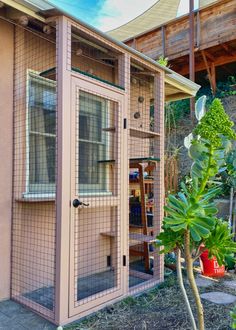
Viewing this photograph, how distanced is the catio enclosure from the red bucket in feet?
2.33

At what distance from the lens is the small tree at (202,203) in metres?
1.84

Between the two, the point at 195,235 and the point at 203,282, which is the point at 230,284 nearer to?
the point at 203,282

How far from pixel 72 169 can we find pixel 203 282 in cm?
239

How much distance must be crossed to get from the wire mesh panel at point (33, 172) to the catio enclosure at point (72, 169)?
0.4 inches

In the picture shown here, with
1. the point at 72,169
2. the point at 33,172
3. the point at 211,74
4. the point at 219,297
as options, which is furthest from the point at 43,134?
the point at 211,74

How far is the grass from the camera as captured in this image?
265 cm

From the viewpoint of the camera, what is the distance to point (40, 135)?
11.3 ft

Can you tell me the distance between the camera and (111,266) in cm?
416

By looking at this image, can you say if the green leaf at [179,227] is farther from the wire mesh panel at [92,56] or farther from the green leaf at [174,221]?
the wire mesh panel at [92,56]


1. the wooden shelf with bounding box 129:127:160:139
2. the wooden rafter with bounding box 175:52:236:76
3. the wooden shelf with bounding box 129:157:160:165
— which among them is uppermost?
the wooden rafter with bounding box 175:52:236:76

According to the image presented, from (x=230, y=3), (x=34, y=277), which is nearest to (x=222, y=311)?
(x=34, y=277)

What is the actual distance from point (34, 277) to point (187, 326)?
166 cm

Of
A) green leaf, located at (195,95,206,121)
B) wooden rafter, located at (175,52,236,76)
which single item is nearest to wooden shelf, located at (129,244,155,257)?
green leaf, located at (195,95,206,121)

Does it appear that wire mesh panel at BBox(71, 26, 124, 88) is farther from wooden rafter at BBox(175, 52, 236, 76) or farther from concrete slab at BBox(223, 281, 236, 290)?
wooden rafter at BBox(175, 52, 236, 76)
